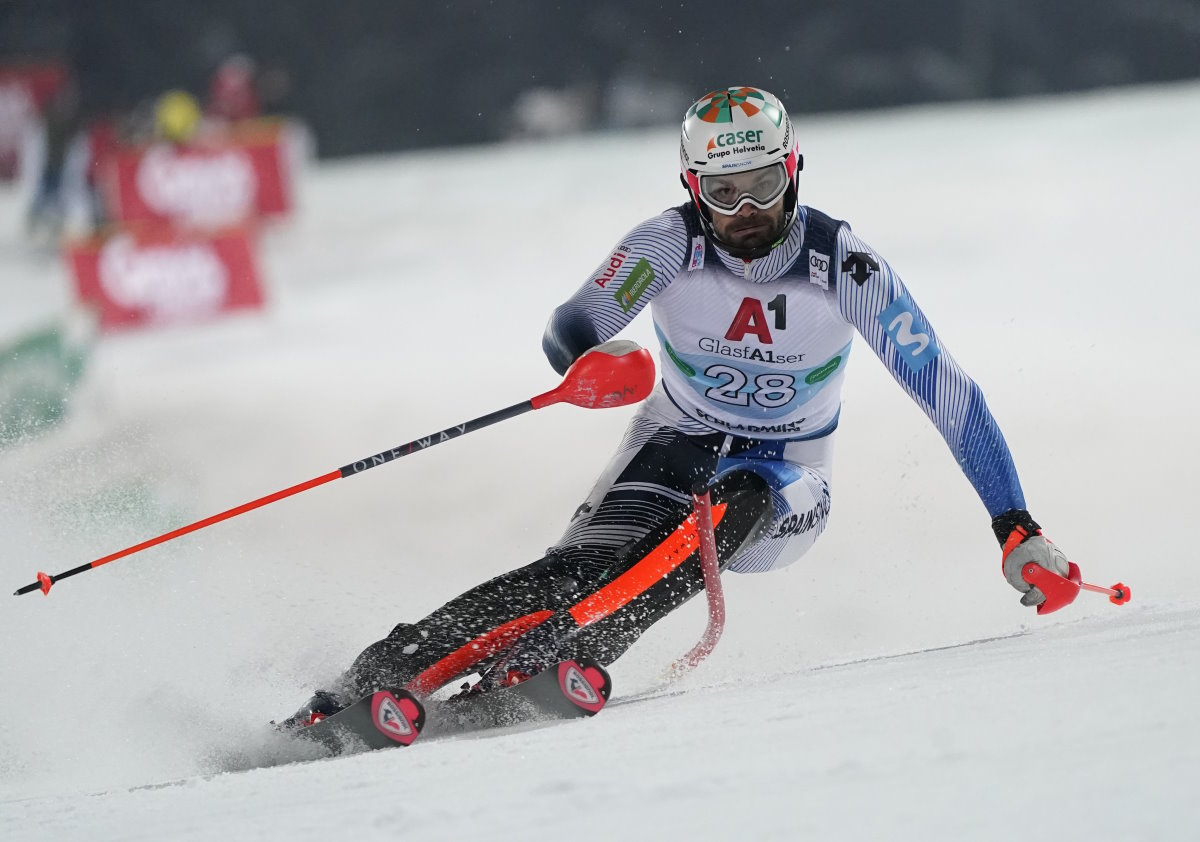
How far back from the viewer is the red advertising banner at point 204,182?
33.9 feet

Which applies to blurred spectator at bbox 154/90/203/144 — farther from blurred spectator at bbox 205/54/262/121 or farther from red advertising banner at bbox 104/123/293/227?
blurred spectator at bbox 205/54/262/121

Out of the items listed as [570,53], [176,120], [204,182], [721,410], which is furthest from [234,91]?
[721,410]

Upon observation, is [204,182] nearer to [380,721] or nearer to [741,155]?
[741,155]

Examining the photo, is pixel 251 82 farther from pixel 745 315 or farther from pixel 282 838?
pixel 282 838

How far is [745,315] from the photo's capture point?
318 cm

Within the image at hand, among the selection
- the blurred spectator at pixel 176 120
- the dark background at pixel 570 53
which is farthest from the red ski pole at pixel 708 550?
the blurred spectator at pixel 176 120

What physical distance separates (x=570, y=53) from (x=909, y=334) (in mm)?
9084

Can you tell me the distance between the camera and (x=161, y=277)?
9.05 m

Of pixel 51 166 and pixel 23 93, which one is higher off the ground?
pixel 23 93

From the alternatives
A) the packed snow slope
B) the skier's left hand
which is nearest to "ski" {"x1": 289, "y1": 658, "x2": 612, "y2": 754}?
the packed snow slope

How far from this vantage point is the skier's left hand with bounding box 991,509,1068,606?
2.82 meters

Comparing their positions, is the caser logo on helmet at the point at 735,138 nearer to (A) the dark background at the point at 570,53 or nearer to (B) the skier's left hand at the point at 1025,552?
(B) the skier's left hand at the point at 1025,552

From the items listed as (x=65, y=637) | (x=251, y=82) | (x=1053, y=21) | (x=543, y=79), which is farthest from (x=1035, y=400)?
(x=251, y=82)

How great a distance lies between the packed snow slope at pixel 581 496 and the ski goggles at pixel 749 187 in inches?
40.7
